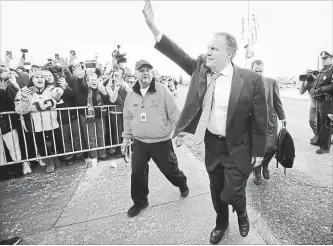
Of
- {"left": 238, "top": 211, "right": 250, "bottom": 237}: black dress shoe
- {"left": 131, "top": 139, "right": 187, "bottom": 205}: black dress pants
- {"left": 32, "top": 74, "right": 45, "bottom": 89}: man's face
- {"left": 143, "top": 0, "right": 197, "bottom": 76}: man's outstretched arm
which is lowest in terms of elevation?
{"left": 238, "top": 211, "right": 250, "bottom": 237}: black dress shoe

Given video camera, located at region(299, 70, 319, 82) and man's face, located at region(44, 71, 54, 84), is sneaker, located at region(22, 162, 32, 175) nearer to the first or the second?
man's face, located at region(44, 71, 54, 84)

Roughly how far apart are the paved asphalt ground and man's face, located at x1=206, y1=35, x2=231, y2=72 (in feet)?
6.12

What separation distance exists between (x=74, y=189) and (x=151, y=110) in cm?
210

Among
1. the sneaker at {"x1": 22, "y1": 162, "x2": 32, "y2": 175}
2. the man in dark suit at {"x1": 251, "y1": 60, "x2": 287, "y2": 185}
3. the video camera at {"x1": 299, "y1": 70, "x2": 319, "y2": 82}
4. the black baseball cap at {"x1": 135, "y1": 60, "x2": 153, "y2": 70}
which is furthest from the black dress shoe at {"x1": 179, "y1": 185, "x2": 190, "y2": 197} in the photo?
the video camera at {"x1": 299, "y1": 70, "x2": 319, "y2": 82}

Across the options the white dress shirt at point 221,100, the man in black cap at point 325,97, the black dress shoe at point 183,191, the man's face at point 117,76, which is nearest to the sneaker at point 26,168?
the man's face at point 117,76

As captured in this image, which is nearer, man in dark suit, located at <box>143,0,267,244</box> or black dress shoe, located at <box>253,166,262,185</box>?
man in dark suit, located at <box>143,0,267,244</box>

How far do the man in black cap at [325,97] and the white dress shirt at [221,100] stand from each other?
437 centimetres

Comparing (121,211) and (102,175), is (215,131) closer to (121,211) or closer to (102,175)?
(121,211)

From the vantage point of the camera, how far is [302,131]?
7.70 metres

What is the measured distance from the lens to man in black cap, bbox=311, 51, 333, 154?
5.57m

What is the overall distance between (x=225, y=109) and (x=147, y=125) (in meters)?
1.10

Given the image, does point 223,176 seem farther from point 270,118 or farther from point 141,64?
point 270,118

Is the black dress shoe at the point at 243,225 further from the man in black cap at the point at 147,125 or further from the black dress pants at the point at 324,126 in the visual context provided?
the black dress pants at the point at 324,126

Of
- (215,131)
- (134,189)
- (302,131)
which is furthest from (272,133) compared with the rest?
(302,131)
